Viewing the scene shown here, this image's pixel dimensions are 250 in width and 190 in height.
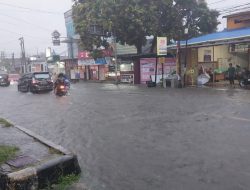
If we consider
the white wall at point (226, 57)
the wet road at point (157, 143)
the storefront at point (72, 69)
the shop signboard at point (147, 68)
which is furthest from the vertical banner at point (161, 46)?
the storefront at point (72, 69)

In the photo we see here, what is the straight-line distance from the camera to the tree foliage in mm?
33281

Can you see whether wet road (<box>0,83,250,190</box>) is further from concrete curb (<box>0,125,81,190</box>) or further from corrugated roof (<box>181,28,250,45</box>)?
corrugated roof (<box>181,28,250,45</box>)

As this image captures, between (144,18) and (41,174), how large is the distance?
91.6 ft

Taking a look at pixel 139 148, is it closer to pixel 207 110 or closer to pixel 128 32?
pixel 207 110

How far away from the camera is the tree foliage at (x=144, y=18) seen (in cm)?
3328

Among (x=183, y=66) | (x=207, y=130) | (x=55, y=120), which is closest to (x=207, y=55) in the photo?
(x=183, y=66)

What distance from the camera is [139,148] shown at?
29.7 ft

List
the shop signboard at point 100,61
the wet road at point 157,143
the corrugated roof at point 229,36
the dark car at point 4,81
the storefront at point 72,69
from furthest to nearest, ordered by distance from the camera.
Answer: the storefront at point 72,69 → the shop signboard at point 100,61 → the dark car at point 4,81 → the corrugated roof at point 229,36 → the wet road at point 157,143

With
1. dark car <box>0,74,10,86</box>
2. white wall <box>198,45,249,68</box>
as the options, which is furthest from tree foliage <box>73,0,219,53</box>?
dark car <box>0,74,10,86</box>

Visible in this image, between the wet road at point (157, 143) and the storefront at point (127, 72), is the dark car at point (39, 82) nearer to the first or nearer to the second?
the storefront at point (127, 72)

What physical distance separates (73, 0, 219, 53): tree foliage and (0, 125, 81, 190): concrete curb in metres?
26.8

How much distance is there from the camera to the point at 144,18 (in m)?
33.2

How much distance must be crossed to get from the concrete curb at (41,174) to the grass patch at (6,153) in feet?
3.29

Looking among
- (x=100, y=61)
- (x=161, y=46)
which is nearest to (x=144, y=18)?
(x=161, y=46)
